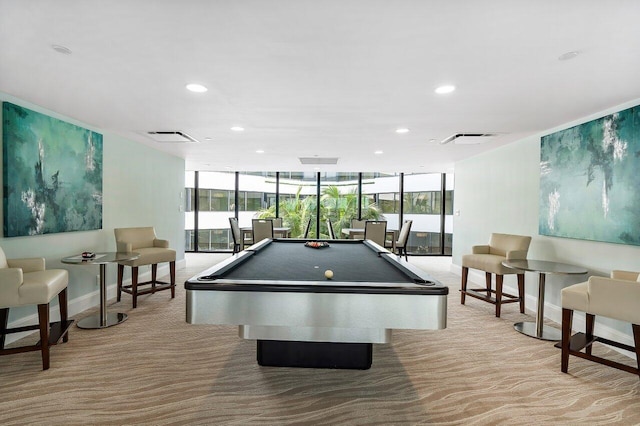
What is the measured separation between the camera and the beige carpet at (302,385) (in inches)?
88.2

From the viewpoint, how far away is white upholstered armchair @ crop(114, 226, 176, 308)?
446cm

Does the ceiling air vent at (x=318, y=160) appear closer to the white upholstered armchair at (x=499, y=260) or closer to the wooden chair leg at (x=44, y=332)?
the white upholstered armchair at (x=499, y=260)

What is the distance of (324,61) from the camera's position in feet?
7.98

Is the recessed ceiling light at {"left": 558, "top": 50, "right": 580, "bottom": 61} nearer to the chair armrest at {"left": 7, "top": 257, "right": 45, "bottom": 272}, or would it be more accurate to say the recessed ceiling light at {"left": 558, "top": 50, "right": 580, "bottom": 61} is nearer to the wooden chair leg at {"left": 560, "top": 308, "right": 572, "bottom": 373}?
the wooden chair leg at {"left": 560, "top": 308, "right": 572, "bottom": 373}

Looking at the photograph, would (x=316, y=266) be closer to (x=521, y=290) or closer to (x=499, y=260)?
(x=499, y=260)

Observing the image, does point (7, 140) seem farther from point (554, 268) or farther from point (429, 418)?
point (554, 268)

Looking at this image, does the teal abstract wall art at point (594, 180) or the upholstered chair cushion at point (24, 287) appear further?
the teal abstract wall art at point (594, 180)

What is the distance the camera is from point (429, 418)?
222cm

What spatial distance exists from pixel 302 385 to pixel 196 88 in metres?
2.55

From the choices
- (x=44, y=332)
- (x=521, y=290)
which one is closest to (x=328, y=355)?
(x=44, y=332)

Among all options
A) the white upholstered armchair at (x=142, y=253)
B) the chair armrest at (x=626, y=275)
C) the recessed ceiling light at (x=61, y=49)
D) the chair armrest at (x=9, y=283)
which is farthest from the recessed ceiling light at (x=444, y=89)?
the white upholstered armchair at (x=142, y=253)

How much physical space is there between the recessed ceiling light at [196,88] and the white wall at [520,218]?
389 centimetres

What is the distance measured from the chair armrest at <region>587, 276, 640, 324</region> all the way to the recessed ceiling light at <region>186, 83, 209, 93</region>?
3508 mm

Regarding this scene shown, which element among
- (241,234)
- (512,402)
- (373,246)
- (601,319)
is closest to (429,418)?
(512,402)
